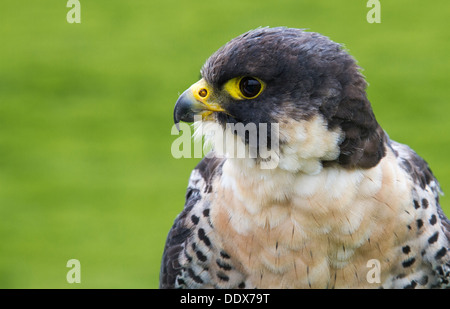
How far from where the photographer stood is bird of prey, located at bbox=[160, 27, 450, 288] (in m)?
3.98

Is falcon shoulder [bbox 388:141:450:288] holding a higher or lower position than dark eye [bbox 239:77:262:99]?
lower

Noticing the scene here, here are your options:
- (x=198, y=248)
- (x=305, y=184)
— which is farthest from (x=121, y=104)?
(x=305, y=184)

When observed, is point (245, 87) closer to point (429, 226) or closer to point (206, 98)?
point (206, 98)

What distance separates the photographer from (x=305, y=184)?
4066 millimetres

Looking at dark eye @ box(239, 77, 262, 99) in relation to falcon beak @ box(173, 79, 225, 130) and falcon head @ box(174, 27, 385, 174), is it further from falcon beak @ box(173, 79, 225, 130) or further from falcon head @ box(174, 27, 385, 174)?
falcon beak @ box(173, 79, 225, 130)

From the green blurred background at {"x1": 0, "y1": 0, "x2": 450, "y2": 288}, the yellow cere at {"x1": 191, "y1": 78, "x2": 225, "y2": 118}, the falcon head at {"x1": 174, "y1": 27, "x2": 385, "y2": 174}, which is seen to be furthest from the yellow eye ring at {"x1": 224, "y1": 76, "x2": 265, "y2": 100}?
the green blurred background at {"x1": 0, "y1": 0, "x2": 450, "y2": 288}

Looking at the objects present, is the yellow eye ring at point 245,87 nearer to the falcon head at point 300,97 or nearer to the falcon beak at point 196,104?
the falcon head at point 300,97

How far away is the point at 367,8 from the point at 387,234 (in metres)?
9.64

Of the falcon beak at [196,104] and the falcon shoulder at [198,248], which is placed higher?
the falcon beak at [196,104]

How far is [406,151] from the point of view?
4809mm

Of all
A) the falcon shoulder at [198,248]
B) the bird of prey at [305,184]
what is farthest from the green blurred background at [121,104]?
the bird of prey at [305,184]

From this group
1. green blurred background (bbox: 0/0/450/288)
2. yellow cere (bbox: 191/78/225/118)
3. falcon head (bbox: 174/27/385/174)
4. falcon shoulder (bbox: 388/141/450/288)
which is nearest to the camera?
falcon head (bbox: 174/27/385/174)

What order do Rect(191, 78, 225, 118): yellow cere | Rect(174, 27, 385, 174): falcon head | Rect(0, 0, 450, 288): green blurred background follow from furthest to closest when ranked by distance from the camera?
1. Rect(0, 0, 450, 288): green blurred background
2. Rect(191, 78, 225, 118): yellow cere
3. Rect(174, 27, 385, 174): falcon head

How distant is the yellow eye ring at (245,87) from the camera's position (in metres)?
4.05
